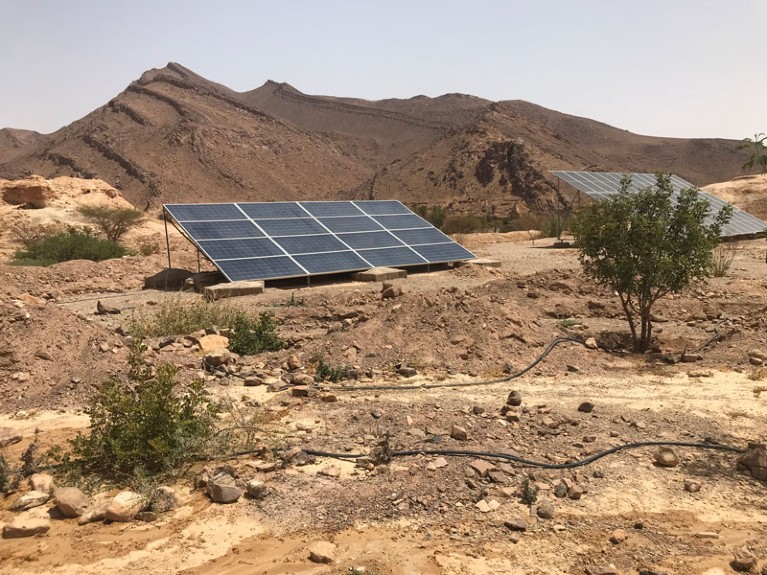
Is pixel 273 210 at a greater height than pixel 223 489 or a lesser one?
greater

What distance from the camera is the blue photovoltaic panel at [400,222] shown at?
69.3ft

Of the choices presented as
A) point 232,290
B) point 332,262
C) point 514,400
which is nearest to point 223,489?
point 514,400

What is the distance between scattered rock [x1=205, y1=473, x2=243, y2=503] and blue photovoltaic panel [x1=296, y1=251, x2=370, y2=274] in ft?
37.1

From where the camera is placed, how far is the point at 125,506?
485 centimetres

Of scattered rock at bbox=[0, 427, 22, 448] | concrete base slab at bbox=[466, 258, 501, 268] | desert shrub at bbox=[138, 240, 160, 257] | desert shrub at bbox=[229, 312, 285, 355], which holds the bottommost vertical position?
scattered rock at bbox=[0, 427, 22, 448]

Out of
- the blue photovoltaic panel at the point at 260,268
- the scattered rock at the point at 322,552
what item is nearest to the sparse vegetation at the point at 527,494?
the scattered rock at the point at 322,552

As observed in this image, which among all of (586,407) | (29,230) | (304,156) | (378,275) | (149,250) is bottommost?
(586,407)

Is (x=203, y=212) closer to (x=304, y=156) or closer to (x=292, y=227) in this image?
(x=292, y=227)

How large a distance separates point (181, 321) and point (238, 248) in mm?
6120

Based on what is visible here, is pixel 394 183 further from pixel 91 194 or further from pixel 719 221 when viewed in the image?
pixel 719 221

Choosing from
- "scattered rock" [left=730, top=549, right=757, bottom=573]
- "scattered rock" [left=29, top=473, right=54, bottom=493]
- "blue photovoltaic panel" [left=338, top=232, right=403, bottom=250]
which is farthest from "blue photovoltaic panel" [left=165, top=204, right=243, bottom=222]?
"scattered rock" [left=730, top=549, right=757, bottom=573]

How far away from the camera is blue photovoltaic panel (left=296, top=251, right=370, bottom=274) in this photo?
54.7 ft

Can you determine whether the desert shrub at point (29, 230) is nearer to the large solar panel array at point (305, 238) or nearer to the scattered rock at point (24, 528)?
the large solar panel array at point (305, 238)

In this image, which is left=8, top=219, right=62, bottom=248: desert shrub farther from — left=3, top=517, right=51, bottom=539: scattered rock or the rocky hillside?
the rocky hillside
